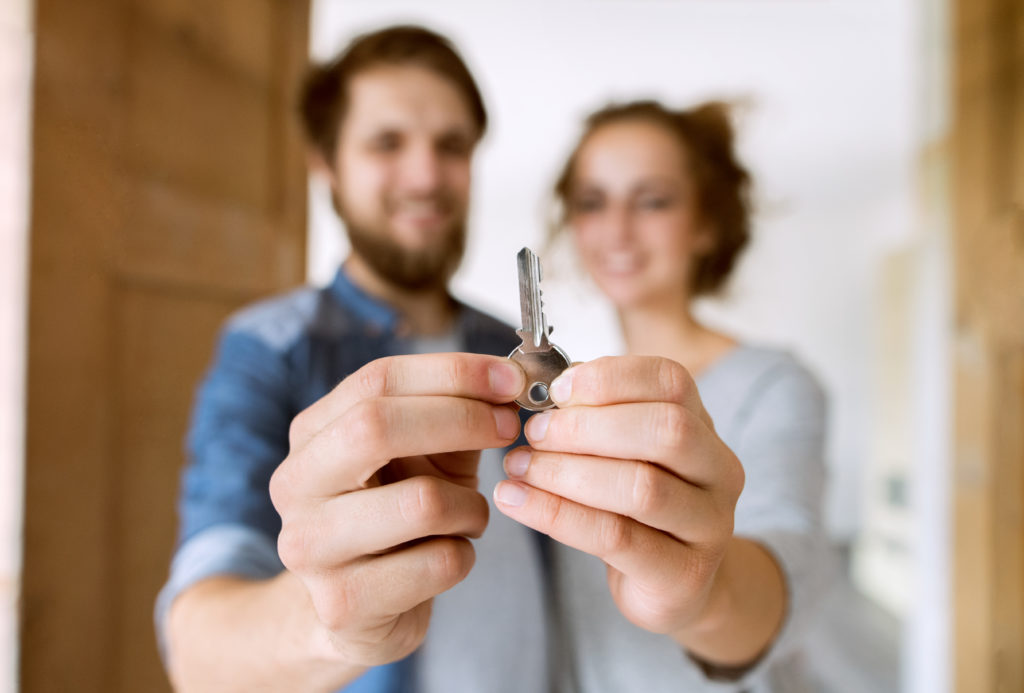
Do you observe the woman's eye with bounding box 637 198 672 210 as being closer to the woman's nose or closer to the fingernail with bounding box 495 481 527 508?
the woman's nose

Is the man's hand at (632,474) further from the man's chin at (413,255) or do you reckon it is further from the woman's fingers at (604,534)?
the man's chin at (413,255)

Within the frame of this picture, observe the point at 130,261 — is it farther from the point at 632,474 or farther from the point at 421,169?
the point at 632,474

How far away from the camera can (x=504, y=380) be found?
17 centimetres

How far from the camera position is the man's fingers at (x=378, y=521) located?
178 mm

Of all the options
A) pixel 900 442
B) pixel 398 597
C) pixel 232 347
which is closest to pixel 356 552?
pixel 398 597

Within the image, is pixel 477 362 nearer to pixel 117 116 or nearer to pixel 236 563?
pixel 236 563

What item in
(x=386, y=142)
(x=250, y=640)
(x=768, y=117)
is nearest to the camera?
(x=250, y=640)

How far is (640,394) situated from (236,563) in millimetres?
244

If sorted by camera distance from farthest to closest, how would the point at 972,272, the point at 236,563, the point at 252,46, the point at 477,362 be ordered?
the point at 972,272 < the point at 252,46 < the point at 236,563 < the point at 477,362

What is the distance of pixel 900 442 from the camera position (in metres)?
0.62

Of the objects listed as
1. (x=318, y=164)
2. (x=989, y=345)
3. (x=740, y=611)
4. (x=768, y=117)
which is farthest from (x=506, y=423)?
(x=989, y=345)

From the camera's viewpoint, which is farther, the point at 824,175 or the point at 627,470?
the point at 824,175

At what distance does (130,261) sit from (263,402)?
0.18 metres

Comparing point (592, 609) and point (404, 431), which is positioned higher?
point (404, 431)
